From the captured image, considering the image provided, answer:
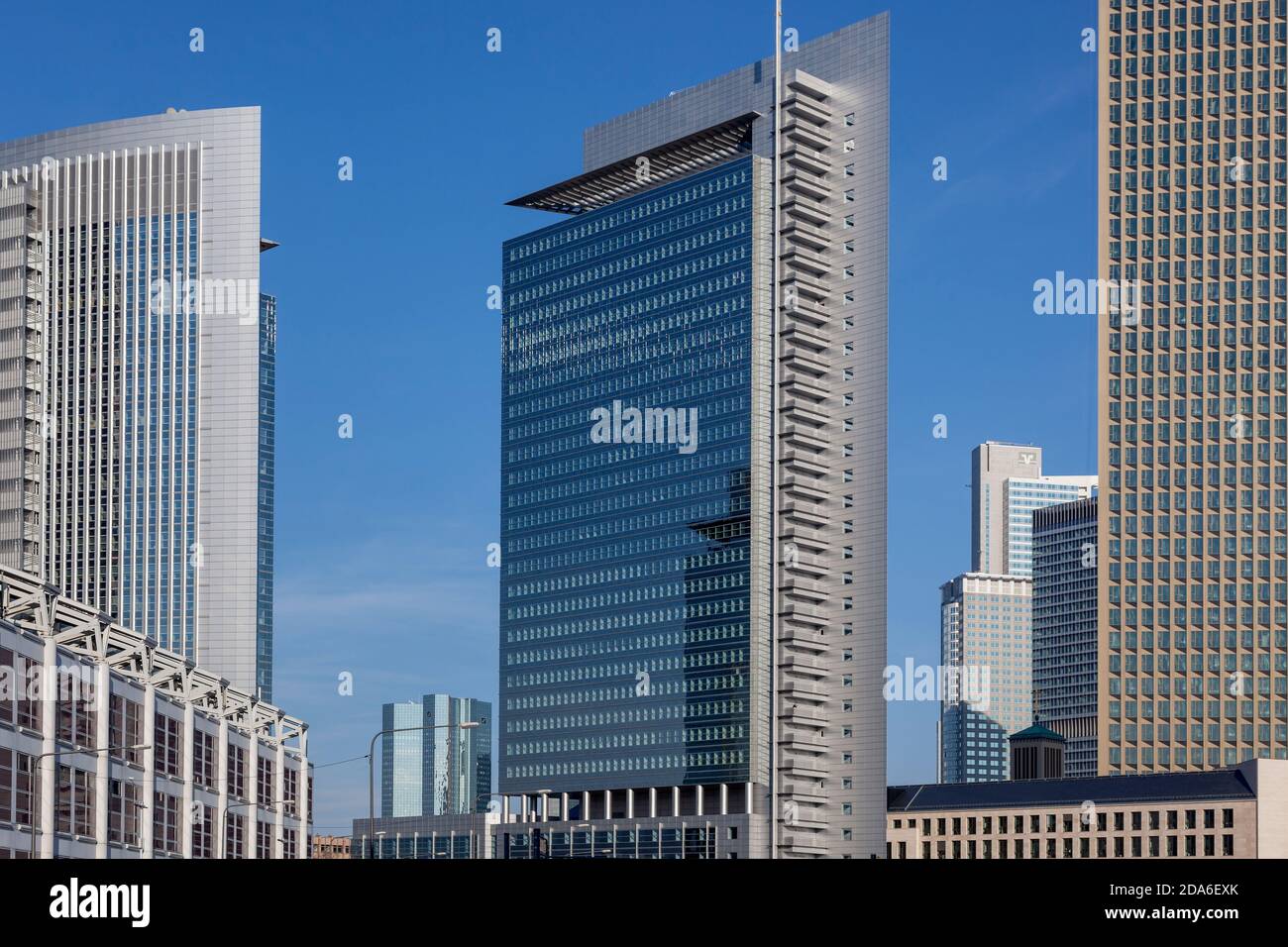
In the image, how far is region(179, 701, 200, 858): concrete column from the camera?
395 ft

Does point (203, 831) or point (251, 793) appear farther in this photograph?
point (251, 793)

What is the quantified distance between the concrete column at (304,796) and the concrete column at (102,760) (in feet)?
204

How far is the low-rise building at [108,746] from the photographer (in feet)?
297

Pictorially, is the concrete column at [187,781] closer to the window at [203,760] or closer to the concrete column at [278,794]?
the window at [203,760]

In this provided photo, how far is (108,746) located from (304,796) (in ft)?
220

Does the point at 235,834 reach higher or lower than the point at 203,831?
lower

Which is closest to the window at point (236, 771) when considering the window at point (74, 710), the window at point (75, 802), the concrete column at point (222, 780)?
the concrete column at point (222, 780)

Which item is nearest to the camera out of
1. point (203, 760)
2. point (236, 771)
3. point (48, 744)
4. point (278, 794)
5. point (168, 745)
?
point (48, 744)

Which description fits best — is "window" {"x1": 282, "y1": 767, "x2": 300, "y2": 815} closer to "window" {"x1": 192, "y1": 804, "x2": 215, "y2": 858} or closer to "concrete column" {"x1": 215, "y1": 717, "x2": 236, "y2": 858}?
"concrete column" {"x1": 215, "y1": 717, "x2": 236, "y2": 858}

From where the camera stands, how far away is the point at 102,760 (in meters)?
102

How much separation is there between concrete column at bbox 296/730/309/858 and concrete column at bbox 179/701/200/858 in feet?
141

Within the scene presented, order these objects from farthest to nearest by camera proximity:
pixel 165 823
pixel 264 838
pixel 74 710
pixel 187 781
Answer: pixel 264 838 < pixel 187 781 < pixel 165 823 < pixel 74 710

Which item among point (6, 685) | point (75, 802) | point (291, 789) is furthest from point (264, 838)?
point (6, 685)

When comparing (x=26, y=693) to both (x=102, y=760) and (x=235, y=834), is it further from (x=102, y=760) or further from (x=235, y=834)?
(x=235, y=834)
